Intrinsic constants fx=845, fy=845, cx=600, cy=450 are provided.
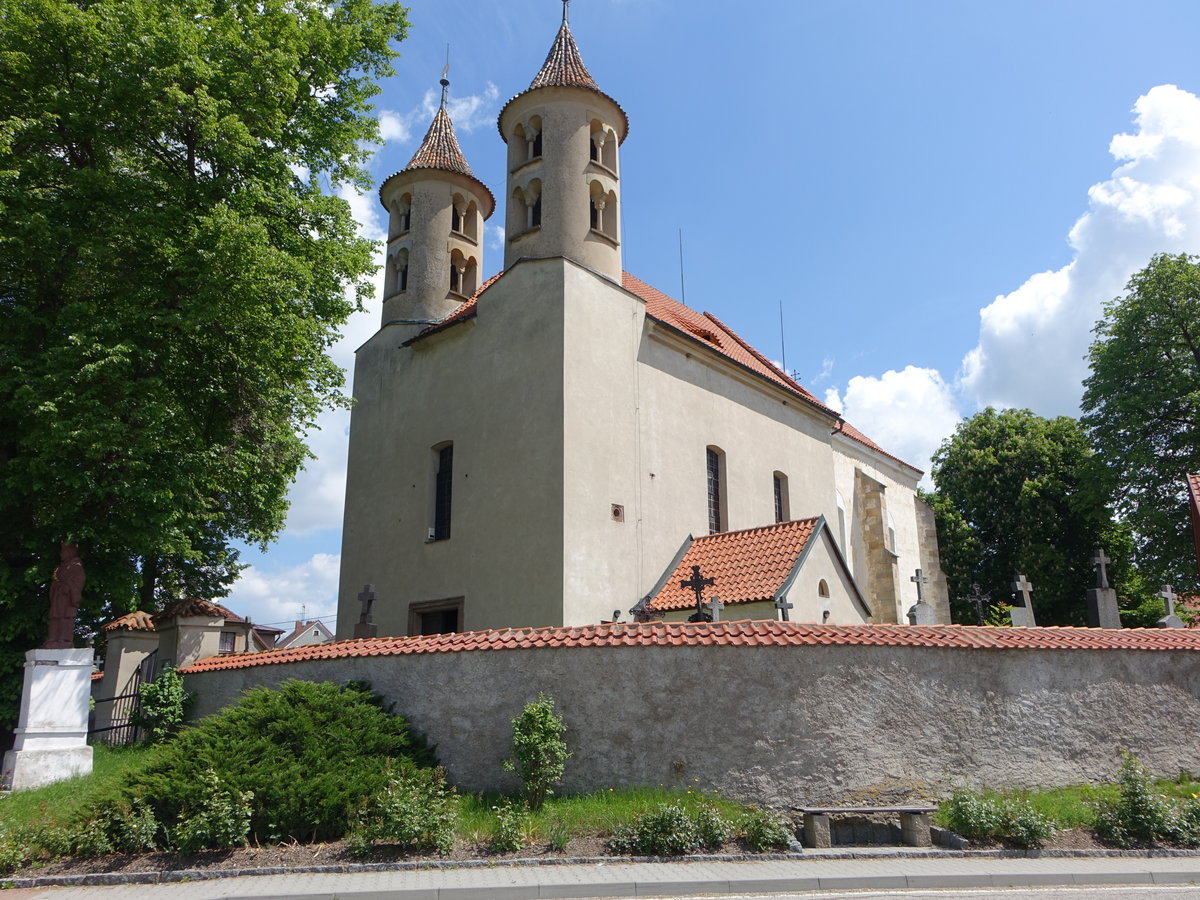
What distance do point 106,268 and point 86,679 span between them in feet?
22.0

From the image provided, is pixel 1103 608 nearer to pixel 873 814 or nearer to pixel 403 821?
pixel 873 814

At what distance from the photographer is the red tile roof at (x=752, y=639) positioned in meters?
10.5

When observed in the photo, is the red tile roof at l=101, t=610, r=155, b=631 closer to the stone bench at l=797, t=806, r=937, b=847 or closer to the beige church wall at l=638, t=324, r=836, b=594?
the beige church wall at l=638, t=324, r=836, b=594

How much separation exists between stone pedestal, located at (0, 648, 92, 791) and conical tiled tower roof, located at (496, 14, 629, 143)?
1497 centimetres

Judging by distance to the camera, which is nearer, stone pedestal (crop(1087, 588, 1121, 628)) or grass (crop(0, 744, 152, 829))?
grass (crop(0, 744, 152, 829))

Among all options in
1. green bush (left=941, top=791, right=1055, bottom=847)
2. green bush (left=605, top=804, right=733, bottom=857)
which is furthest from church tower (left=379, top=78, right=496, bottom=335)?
green bush (left=941, top=791, right=1055, bottom=847)

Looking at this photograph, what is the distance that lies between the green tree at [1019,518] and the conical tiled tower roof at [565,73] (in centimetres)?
2454

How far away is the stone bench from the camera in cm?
928

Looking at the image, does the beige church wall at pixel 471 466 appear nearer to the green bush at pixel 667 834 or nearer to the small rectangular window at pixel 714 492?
the small rectangular window at pixel 714 492

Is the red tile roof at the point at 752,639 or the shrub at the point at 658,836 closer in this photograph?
the shrub at the point at 658,836

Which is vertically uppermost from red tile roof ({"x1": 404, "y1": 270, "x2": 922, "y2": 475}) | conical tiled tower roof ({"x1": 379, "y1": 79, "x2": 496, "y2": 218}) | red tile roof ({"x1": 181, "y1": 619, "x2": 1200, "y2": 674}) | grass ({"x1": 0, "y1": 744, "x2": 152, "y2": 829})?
conical tiled tower roof ({"x1": 379, "y1": 79, "x2": 496, "y2": 218})

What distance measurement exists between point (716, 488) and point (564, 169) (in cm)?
833

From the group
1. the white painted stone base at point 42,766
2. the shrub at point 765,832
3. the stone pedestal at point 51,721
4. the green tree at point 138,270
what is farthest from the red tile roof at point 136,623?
the shrub at point 765,832

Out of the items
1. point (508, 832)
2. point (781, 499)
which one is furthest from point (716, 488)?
point (508, 832)
